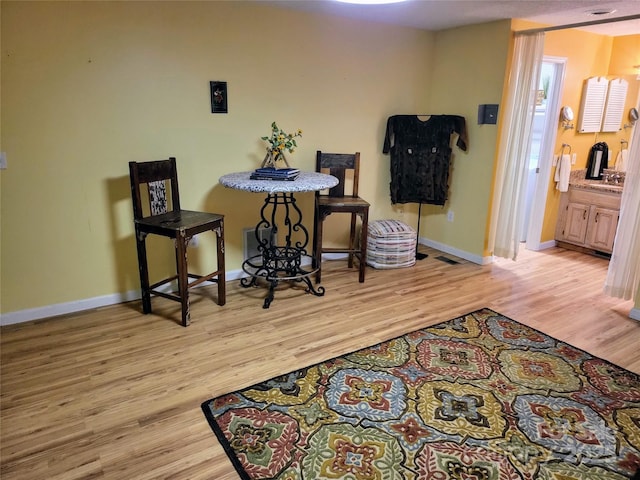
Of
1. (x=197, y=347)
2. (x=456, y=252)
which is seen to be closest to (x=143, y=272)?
(x=197, y=347)

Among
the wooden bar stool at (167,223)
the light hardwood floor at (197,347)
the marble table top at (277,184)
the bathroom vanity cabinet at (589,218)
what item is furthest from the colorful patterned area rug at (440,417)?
the bathroom vanity cabinet at (589,218)

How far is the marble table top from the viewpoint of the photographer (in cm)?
285

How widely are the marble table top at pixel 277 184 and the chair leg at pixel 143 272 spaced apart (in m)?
0.68

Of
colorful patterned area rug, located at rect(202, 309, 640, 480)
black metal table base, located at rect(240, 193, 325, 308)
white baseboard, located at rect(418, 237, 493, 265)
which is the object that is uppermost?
black metal table base, located at rect(240, 193, 325, 308)

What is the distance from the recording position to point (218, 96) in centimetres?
328

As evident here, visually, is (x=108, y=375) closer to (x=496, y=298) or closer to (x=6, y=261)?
(x=6, y=261)

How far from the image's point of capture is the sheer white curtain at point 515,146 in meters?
3.66

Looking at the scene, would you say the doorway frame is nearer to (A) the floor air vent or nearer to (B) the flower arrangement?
(A) the floor air vent

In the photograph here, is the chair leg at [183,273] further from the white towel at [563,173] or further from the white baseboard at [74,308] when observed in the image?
the white towel at [563,173]

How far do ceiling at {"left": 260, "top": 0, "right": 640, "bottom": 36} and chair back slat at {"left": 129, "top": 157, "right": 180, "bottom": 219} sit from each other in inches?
57.2

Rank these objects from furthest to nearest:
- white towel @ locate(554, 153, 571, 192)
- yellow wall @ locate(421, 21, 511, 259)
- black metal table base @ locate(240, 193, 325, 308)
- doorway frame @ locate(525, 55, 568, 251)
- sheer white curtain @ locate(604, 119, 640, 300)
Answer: white towel @ locate(554, 153, 571, 192) → doorway frame @ locate(525, 55, 568, 251) → yellow wall @ locate(421, 21, 511, 259) → black metal table base @ locate(240, 193, 325, 308) → sheer white curtain @ locate(604, 119, 640, 300)

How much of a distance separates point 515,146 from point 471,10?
48.2 inches

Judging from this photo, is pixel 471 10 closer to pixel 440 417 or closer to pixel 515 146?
pixel 515 146

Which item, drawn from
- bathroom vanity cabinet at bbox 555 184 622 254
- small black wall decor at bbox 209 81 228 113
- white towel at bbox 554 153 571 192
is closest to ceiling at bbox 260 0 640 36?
small black wall decor at bbox 209 81 228 113
